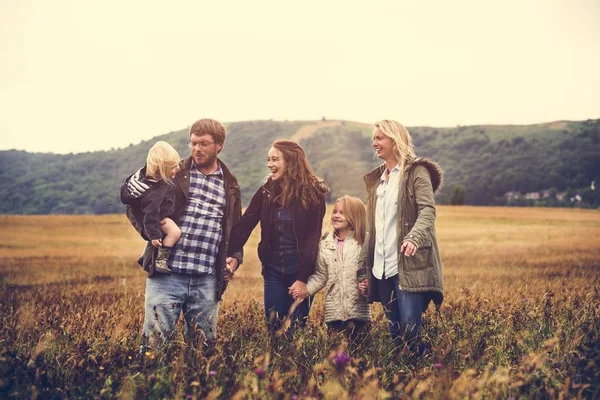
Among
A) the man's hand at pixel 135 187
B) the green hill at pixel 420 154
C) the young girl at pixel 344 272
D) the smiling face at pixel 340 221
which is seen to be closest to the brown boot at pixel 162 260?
the man's hand at pixel 135 187

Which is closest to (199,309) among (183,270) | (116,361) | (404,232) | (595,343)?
(183,270)

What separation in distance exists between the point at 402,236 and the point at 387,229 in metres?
0.21

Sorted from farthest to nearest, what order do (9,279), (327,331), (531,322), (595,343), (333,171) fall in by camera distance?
(333,171)
(9,279)
(531,322)
(327,331)
(595,343)

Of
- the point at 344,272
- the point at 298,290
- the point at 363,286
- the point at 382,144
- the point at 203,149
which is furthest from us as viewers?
the point at 344,272

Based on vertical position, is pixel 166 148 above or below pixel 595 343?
above

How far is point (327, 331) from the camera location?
5.50 metres

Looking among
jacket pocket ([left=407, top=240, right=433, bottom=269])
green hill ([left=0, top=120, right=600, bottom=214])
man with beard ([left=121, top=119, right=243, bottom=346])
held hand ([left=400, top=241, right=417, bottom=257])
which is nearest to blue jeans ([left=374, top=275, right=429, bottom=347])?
jacket pocket ([left=407, top=240, right=433, bottom=269])

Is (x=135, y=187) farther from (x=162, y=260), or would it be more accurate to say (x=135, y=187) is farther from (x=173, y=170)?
(x=162, y=260)

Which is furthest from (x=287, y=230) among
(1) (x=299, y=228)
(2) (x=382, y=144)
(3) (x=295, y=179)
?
(2) (x=382, y=144)

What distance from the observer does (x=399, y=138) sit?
5070 millimetres

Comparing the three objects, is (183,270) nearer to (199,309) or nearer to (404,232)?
(199,309)

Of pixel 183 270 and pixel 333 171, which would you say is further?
pixel 333 171

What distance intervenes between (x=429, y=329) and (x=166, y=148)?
2988 mm

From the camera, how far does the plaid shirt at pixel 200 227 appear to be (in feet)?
15.9
